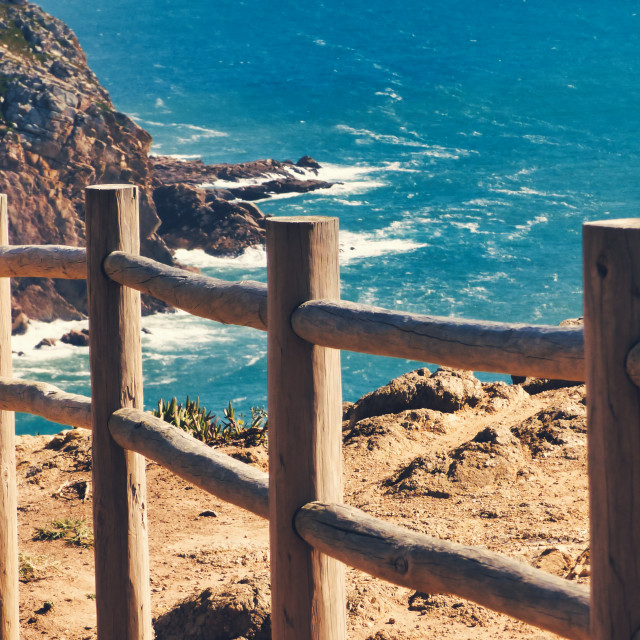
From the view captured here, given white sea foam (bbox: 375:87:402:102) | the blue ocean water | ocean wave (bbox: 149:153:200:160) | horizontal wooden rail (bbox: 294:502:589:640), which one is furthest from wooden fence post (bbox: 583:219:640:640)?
white sea foam (bbox: 375:87:402:102)

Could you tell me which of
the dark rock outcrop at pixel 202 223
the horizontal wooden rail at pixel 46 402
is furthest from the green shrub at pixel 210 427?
the dark rock outcrop at pixel 202 223

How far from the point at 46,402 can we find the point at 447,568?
1.98 m

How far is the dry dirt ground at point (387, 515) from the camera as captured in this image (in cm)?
369

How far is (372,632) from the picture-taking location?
11.7ft

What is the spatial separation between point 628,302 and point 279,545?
Answer: 1094 millimetres

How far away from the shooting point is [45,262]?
320 centimetres

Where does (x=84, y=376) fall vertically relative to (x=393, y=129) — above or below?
below

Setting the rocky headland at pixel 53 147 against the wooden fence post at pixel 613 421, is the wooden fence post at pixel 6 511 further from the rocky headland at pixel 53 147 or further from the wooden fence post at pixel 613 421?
the rocky headland at pixel 53 147

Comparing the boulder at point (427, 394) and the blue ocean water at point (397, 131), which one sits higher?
the blue ocean water at point (397, 131)

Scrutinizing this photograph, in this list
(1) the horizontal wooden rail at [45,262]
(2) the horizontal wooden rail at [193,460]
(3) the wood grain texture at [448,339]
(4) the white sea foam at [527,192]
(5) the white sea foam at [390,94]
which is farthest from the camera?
(5) the white sea foam at [390,94]

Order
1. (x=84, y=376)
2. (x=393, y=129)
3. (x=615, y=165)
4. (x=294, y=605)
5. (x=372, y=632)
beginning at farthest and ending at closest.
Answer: (x=393, y=129) < (x=615, y=165) < (x=84, y=376) < (x=372, y=632) < (x=294, y=605)

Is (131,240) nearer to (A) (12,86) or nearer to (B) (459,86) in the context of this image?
(A) (12,86)

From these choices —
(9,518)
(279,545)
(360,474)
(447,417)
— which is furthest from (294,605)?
(447,417)

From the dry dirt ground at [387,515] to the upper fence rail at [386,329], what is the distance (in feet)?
5.31
